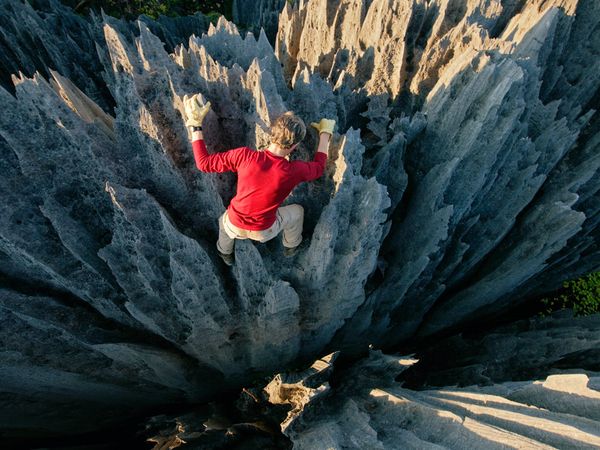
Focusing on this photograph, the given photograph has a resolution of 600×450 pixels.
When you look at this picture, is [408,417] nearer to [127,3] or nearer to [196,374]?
[196,374]

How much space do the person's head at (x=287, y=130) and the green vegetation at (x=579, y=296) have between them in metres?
8.26

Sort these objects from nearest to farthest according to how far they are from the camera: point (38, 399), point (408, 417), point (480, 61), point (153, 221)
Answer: point (408, 417) → point (153, 221) → point (480, 61) → point (38, 399)

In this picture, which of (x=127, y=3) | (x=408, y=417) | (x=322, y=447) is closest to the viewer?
(x=322, y=447)

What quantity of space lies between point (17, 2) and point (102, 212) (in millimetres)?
7237

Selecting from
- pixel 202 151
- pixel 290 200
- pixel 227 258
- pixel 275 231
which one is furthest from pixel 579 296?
pixel 202 151

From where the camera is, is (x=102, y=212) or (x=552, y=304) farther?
(x=552, y=304)

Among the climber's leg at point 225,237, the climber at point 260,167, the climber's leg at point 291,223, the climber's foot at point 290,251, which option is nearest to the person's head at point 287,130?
the climber at point 260,167

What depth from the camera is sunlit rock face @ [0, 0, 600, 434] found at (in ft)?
18.7

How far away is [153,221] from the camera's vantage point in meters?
5.85

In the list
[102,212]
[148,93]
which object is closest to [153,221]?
[102,212]

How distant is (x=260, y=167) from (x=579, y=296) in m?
9.19

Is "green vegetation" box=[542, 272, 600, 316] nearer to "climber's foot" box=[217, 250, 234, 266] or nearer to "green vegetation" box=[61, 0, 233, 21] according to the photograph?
"climber's foot" box=[217, 250, 234, 266]

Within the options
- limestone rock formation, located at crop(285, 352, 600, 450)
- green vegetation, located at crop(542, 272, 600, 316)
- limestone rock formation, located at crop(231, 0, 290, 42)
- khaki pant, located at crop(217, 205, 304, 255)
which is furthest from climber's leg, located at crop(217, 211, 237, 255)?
limestone rock formation, located at crop(231, 0, 290, 42)

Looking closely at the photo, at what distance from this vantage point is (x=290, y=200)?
626cm
